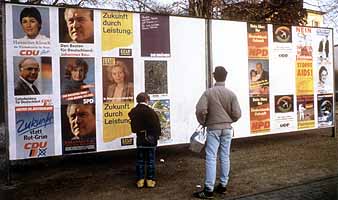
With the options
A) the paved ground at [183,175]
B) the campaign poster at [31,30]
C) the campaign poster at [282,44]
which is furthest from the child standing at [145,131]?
the campaign poster at [282,44]

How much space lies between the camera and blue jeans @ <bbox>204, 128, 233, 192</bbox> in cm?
770

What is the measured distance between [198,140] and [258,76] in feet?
10.6

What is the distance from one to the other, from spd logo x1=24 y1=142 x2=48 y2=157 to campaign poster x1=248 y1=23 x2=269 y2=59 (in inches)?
206

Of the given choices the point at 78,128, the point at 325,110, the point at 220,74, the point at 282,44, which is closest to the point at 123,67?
the point at 78,128

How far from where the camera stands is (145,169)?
866 centimetres

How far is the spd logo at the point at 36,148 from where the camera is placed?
9.06m

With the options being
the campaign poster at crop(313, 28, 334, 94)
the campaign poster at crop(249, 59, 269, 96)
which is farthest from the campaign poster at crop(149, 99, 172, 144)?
the campaign poster at crop(313, 28, 334, 94)

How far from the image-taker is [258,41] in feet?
40.6

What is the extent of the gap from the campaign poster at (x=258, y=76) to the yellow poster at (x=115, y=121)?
3302mm

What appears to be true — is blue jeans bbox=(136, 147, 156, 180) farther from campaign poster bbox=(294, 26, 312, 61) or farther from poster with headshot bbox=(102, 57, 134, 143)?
campaign poster bbox=(294, 26, 312, 61)

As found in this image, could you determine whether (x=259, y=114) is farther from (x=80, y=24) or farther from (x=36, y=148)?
(x=36, y=148)

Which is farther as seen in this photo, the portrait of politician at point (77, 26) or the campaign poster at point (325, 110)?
the campaign poster at point (325, 110)

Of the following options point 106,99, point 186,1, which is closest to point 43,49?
point 106,99

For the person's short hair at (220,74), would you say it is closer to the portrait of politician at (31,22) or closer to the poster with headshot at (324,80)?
the portrait of politician at (31,22)
